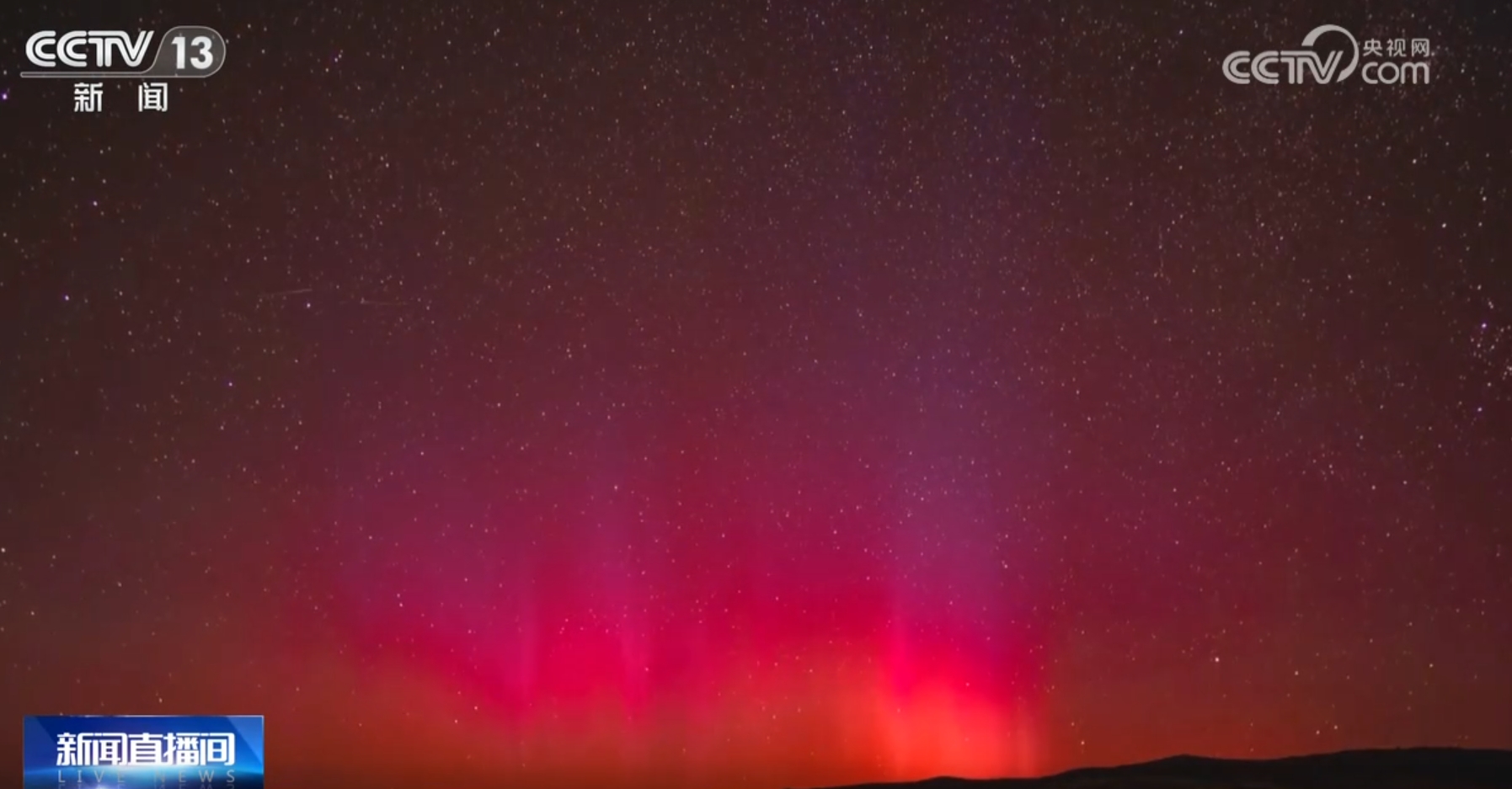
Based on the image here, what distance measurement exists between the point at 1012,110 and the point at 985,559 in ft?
4.11

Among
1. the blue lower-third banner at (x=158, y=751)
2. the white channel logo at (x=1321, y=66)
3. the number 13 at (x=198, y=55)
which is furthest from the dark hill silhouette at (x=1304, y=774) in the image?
the number 13 at (x=198, y=55)

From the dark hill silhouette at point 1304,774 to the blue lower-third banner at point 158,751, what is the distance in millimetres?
1713

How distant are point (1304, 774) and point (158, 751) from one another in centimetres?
318

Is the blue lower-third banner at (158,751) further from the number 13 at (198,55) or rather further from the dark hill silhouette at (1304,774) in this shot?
the number 13 at (198,55)

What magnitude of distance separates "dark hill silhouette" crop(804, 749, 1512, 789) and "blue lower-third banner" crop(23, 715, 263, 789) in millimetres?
1713

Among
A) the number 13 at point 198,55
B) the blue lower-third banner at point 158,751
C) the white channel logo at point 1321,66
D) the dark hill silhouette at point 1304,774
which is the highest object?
the number 13 at point 198,55

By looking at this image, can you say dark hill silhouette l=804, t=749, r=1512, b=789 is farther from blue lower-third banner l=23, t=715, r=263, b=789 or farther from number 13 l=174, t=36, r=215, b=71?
number 13 l=174, t=36, r=215, b=71

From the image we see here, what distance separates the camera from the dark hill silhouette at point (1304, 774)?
324cm

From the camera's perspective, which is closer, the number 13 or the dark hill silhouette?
the dark hill silhouette

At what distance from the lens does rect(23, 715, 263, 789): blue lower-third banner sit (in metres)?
3.32

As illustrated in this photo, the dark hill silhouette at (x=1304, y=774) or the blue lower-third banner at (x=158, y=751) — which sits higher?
the blue lower-third banner at (x=158, y=751)

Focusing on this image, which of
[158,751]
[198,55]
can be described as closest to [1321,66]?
[198,55]

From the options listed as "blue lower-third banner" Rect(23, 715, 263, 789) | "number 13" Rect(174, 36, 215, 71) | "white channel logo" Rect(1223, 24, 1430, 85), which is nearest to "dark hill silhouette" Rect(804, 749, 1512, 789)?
"blue lower-third banner" Rect(23, 715, 263, 789)

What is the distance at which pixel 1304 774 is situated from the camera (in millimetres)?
3299
